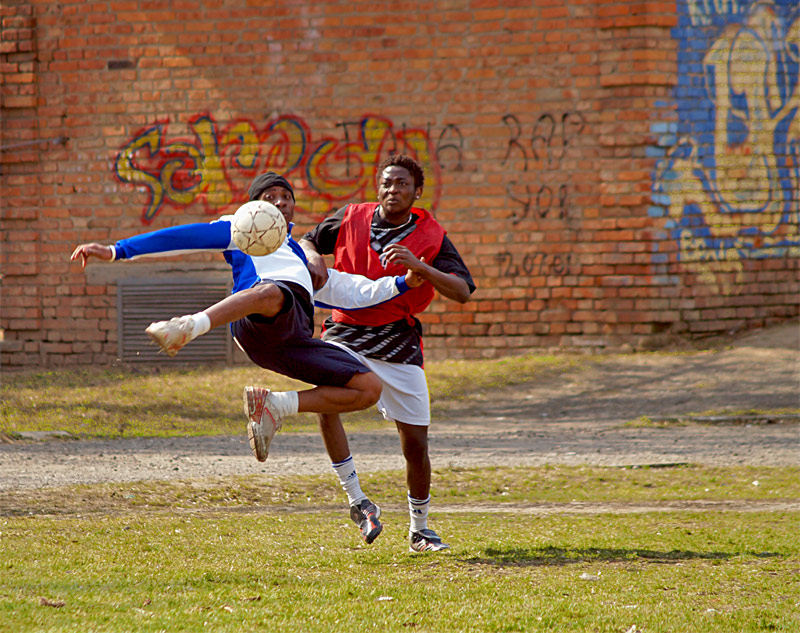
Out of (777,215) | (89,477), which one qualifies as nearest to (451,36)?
(777,215)

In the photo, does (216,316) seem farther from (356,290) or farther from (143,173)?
(143,173)

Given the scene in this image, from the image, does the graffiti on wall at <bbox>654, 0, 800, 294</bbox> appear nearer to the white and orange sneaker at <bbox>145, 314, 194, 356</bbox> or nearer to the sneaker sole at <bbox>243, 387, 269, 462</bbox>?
the sneaker sole at <bbox>243, 387, 269, 462</bbox>

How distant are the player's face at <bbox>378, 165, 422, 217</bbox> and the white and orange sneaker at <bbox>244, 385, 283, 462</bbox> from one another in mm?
1265

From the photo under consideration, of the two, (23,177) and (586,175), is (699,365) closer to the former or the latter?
(586,175)

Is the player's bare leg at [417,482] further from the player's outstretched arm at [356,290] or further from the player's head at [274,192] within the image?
the player's head at [274,192]

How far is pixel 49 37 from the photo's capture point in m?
13.8

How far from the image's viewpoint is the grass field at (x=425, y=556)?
3.86 m

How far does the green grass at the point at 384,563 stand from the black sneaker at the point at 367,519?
0.12m

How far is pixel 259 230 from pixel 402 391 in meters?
1.19

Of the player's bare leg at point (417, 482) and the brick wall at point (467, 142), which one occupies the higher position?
the brick wall at point (467, 142)

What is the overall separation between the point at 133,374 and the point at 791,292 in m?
8.77

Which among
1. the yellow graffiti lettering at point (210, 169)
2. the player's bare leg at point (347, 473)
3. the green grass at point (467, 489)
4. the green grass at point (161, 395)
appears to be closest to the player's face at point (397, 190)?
the player's bare leg at point (347, 473)

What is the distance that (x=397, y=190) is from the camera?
5.36 meters

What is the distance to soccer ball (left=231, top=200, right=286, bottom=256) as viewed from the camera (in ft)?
15.5
